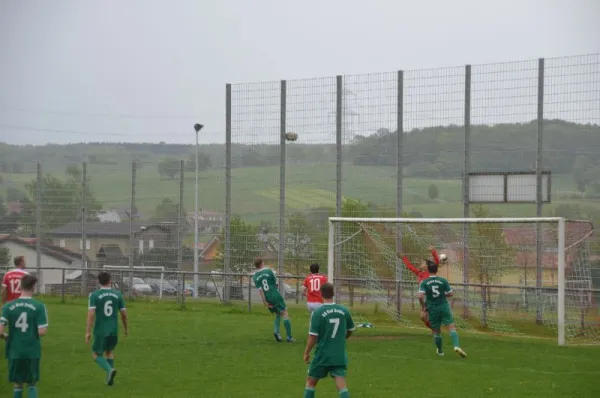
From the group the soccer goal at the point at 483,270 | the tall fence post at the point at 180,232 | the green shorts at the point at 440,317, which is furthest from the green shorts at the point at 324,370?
the tall fence post at the point at 180,232

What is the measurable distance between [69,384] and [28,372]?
10.7 ft

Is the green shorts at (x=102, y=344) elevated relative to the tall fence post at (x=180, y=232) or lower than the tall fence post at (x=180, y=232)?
lower

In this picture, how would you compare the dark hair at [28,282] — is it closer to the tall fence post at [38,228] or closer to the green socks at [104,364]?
the green socks at [104,364]

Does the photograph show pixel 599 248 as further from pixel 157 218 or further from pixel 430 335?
pixel 157 218

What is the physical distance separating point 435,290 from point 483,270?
7291 millimetres

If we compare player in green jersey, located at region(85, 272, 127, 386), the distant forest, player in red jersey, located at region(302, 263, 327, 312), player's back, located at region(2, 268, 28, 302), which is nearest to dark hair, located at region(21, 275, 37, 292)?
player in green jersey, located at region(85, 272, 127, 386)

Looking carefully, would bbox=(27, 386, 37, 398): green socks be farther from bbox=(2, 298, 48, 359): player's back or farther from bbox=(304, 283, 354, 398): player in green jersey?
bbox=(304, 283, 354, 398): player in green jersey

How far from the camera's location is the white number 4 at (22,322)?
13.5 m

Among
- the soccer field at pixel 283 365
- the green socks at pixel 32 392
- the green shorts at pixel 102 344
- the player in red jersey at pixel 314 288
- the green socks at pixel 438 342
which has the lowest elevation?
the soccer field at pixel 283 365

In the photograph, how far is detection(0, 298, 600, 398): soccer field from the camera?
16.1 m

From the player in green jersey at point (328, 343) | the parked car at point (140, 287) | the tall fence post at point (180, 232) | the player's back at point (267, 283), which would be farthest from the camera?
the parked car at point (140, 287)

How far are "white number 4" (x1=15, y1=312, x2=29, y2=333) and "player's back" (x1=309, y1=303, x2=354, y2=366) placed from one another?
403cm

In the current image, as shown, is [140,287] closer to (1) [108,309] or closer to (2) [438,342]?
(2) [438,342]

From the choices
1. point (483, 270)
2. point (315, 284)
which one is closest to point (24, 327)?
point (315, 284)
